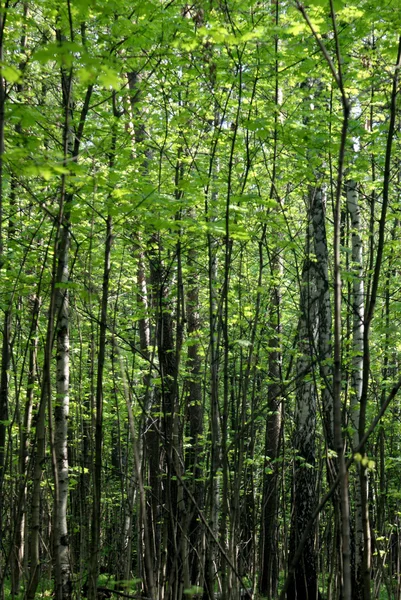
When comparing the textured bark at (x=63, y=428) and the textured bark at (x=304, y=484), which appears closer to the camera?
the textured bark at (x=63, y=428)

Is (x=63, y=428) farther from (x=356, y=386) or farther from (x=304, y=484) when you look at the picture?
(x=304, y=484)

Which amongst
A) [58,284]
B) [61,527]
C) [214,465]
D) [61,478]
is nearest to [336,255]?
[214,465]

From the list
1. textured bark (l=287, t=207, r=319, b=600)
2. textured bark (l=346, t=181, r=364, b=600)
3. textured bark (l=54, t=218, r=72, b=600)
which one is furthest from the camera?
textured bark (l=287, t=207, r=319, b=600)

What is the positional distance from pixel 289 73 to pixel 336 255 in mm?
3462

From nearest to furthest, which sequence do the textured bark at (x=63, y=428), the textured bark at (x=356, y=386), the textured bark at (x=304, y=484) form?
the textured bark at (x=63, y=428)
the textured bark at (x=356, y=386)
the textured bark at (x=304, y=484)

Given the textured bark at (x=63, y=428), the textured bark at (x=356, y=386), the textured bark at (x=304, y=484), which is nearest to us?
the textured bark at (x=63, y=428)

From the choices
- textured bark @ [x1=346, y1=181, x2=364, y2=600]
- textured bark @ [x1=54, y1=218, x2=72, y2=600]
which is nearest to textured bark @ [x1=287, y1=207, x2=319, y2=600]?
textured bark @ [x1=346, y1=181, x2=364, y2=600]

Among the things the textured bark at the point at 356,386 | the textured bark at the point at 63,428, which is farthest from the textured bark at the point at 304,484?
the textured bark at the point at 63,428

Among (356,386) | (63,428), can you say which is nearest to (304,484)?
(356,386)

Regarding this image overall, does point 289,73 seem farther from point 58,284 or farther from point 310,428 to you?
point 310,428

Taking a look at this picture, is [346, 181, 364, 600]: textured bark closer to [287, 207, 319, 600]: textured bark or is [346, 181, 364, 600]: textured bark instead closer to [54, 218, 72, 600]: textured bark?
[287, 207, 319, 600]: textured bark

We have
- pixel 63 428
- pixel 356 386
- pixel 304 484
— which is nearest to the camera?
pixel 63 428

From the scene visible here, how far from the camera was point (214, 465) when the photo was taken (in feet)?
12.3

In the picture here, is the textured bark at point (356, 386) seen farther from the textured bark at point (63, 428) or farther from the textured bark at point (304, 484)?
the textured bark at point (63, 428)
